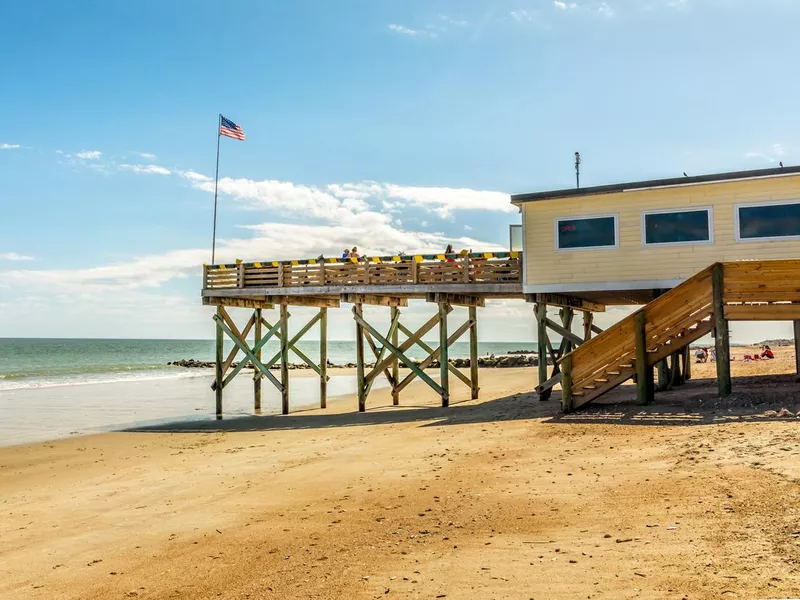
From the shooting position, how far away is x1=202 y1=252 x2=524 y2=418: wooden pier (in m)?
19.5

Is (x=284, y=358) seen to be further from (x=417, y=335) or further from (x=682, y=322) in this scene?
(x=682, y=322)

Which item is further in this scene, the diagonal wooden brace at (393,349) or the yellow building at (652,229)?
the diagonal wooden brace at (393,349)

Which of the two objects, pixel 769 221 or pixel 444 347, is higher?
pixel 769 221

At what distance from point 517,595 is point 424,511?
267cm

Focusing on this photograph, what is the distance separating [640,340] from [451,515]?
817 cm

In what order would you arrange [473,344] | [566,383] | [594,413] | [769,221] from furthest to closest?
[473,344] → [769,221] → [566,383] → [594,413]

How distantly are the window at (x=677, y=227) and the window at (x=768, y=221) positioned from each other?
2.32 feet

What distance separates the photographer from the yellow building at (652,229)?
1590cm

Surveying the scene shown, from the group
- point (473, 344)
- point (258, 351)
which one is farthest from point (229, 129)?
point (473, 344)

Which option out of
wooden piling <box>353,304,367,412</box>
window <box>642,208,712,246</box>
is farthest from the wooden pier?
window <box>642,208,712,246</box>

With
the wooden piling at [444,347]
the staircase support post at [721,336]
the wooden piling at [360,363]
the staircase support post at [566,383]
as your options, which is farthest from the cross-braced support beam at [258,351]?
the staircase support post at [721,336]

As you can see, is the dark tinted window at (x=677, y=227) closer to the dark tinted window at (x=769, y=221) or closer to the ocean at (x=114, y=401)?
the dark tinted window at (x=769, y=221)

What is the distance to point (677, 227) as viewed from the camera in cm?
1678

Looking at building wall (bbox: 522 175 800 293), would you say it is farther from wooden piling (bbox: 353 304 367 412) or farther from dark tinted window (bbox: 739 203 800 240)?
wooden piling (bbox: 353 304 367 412)
